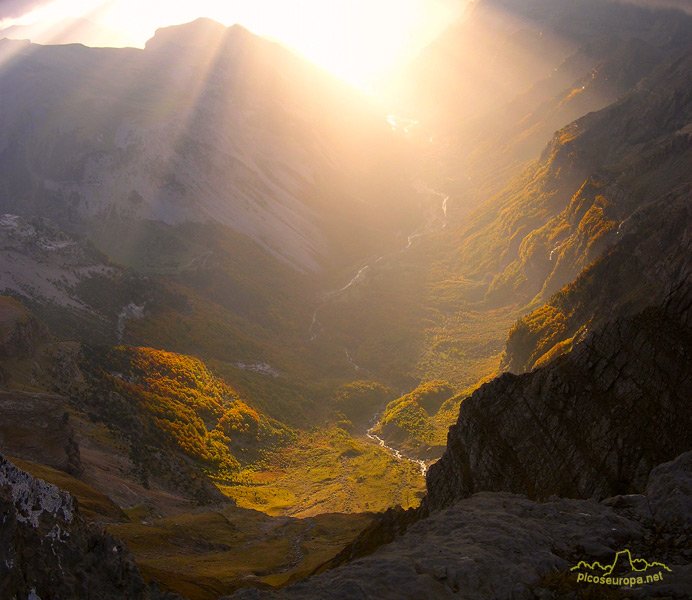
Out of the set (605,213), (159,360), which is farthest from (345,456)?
(605,213)

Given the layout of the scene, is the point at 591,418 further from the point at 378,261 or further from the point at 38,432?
the point at 378,261

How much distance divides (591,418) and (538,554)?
7.75 meters

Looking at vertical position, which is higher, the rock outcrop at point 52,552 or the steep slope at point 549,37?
the steep slope at point 549,37

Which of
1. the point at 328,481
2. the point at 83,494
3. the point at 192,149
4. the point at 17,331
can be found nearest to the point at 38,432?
the point at 83,494

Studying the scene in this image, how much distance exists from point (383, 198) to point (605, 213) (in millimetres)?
76872

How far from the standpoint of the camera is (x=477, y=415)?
22.4 m

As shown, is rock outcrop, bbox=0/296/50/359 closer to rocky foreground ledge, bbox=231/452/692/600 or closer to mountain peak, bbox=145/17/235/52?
rocky foreground ledge, bbox=231/452/692/600

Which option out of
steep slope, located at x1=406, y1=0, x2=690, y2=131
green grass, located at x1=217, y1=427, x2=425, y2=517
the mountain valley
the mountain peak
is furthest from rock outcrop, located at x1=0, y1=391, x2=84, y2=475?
steep slope, located at x1=406, y1=0, x2=690, y2=131

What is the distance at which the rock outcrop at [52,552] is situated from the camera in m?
12.4

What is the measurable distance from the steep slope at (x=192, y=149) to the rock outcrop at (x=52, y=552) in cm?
7966

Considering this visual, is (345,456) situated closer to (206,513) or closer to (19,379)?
(206,513)

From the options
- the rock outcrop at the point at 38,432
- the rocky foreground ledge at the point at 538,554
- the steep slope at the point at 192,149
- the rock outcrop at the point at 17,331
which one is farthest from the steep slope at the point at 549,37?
the rocky foreground ledge at the point at 538,554

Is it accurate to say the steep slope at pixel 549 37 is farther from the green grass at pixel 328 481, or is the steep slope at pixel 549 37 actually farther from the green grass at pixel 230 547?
the green grass at pixel 230 547

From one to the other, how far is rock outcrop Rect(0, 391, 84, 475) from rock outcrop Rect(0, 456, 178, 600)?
1515 centimetres
